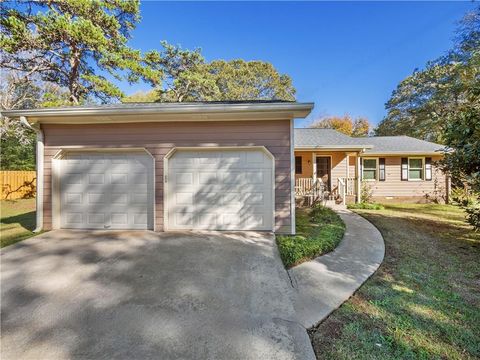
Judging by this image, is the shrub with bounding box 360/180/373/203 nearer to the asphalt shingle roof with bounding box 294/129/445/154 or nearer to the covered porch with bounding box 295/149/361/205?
the covered porch with bounding box 295/149/361/205

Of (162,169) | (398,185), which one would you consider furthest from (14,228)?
(398,185)

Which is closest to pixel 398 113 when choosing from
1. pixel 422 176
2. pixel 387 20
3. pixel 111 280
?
pixel 422 176

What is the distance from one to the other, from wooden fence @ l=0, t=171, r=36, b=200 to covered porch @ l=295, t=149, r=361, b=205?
623 inches

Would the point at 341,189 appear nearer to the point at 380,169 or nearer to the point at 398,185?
the point at 380,169

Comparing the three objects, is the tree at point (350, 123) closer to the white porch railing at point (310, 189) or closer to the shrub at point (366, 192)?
the shrub at point (366, 192)

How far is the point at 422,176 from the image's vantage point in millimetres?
12250

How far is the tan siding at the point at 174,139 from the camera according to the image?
561 centimetres

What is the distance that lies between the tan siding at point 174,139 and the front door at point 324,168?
6.76 meters

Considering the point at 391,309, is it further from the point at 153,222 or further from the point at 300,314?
the point at 153,222

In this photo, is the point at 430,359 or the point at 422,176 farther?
the point at 422,176

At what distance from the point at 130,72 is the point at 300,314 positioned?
1575cm

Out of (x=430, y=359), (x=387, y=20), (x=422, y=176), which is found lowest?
(x=430, y=359)

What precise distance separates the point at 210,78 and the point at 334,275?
1894 cm

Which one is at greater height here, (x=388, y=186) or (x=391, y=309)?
(x=388, y=186)
